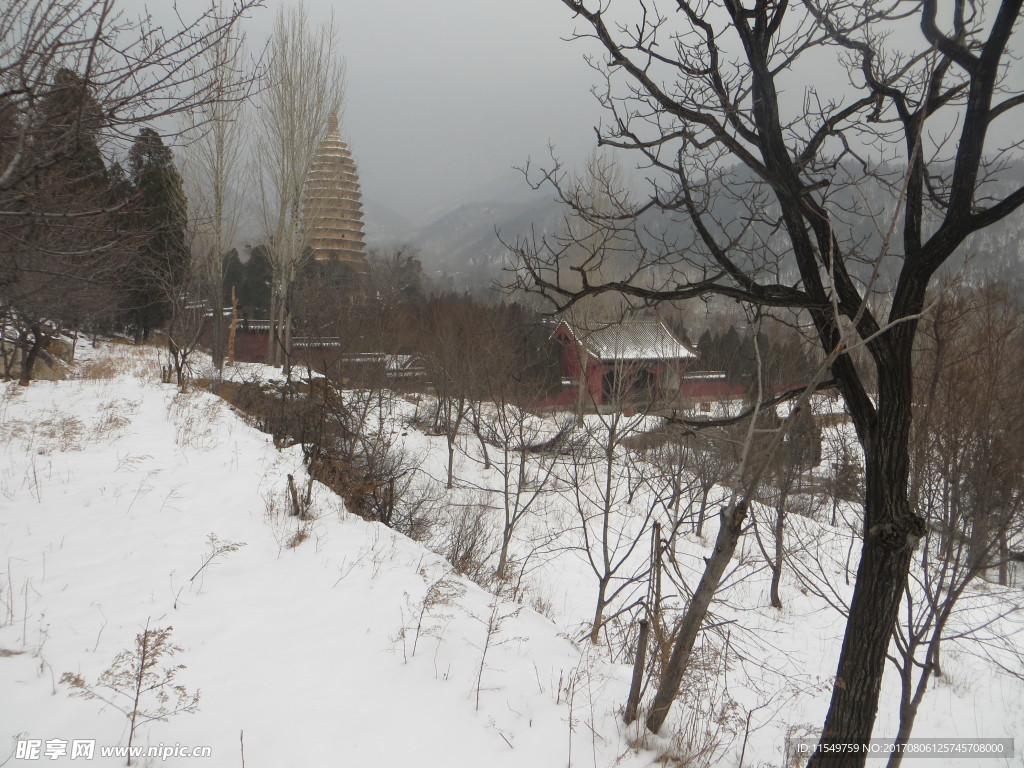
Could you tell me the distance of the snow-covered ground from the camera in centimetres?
272

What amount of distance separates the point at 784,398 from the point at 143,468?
21.0 ft

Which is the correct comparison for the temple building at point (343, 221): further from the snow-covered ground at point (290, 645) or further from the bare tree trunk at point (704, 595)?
the bare tree trunk at point (704, 595)

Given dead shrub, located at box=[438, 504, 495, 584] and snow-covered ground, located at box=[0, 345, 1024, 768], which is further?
dead shrub, located at box=[438, 504, 495, 584]

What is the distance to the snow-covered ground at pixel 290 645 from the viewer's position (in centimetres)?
272

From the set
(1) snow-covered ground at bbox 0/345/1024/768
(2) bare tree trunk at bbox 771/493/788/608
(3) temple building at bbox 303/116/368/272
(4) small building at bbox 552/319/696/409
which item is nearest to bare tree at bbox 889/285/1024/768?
(1) snow-covered ground at bbox 0/345/1024/768

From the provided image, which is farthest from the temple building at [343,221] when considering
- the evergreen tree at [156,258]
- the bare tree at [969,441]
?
the bare tree at [969,441]

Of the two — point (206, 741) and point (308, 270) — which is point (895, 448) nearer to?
point (206, 741)

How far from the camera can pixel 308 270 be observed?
31344mm

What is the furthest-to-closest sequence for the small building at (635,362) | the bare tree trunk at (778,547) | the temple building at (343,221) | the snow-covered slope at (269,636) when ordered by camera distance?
the temple building at (343,221) → the bare tree trunk at (778,547) → the small building at (635,362) → the snow-covered slope at (269,636)

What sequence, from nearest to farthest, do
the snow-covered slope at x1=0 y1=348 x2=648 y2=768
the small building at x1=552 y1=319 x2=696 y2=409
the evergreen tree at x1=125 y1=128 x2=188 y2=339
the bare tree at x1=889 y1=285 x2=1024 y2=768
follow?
the snow-covered slope at x1=0 y1=348 x2=648 y2=768 → the bare tree at x1=889 y1=285 x2=1024 y2=768 → the evergreen tree at x1=125 y1=128 x2=188 y2=339 → the small building at x1=552 y1=319 x2=696 y2=409

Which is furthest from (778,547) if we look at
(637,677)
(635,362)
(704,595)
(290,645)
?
(290,645)

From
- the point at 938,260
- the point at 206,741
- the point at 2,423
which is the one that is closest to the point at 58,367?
the point at 2,423

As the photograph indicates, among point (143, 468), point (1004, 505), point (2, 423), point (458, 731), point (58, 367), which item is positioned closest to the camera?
point (458, 731)

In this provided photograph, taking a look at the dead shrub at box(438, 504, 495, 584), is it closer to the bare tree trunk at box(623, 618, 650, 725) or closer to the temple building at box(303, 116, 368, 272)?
the bare tree trunk at box(623, 618, 650, 725)
